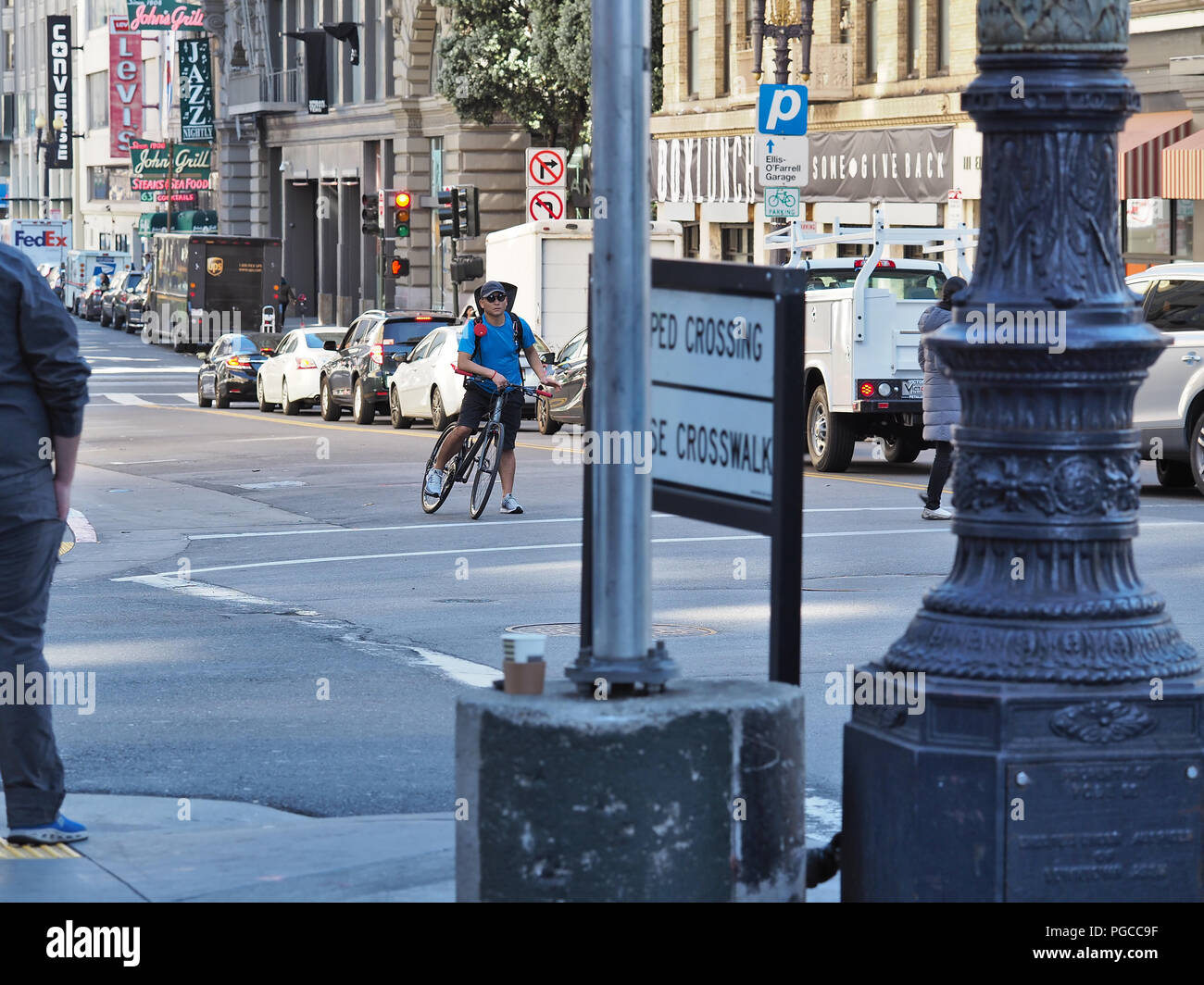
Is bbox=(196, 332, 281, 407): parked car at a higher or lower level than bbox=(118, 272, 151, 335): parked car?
lower

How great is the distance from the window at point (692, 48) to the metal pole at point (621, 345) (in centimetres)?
4233

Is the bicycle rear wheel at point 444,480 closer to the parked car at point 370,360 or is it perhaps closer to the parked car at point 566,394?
the parked car at point 566,394

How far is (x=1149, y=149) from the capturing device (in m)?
30.8

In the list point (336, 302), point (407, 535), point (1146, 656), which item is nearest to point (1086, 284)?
point (1146, 656)

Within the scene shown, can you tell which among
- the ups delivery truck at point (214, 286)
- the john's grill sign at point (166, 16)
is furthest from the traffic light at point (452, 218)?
the john's grill sign at point (166, 16)

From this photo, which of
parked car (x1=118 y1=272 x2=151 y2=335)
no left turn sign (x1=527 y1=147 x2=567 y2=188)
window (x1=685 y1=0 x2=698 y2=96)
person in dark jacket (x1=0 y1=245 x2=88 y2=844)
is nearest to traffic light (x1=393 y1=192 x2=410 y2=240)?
window (x1=685 y1=0 x2=698 y2=96)

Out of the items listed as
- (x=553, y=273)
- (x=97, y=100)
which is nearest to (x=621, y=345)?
(x=553, y=273)

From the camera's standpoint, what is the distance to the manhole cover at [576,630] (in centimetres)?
1091

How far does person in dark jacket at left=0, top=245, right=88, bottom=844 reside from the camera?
6.33m

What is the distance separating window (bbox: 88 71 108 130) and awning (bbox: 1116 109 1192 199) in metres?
79.4

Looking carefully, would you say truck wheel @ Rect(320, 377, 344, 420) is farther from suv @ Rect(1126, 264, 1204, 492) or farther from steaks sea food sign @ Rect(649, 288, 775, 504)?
steaks sea food sign @ Rect(649, 288, 775, 504)

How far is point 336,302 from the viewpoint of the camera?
66.7 m

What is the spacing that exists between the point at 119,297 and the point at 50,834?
7034 centimetres

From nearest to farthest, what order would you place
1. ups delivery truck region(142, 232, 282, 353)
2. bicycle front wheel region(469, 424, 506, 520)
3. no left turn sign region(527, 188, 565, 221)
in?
bicycle front wheel region(469, 424, 506, 520) < no left turn sign region(527, 188, 565, 221) < ups delivery truck region(142, 232, 282, 353)
